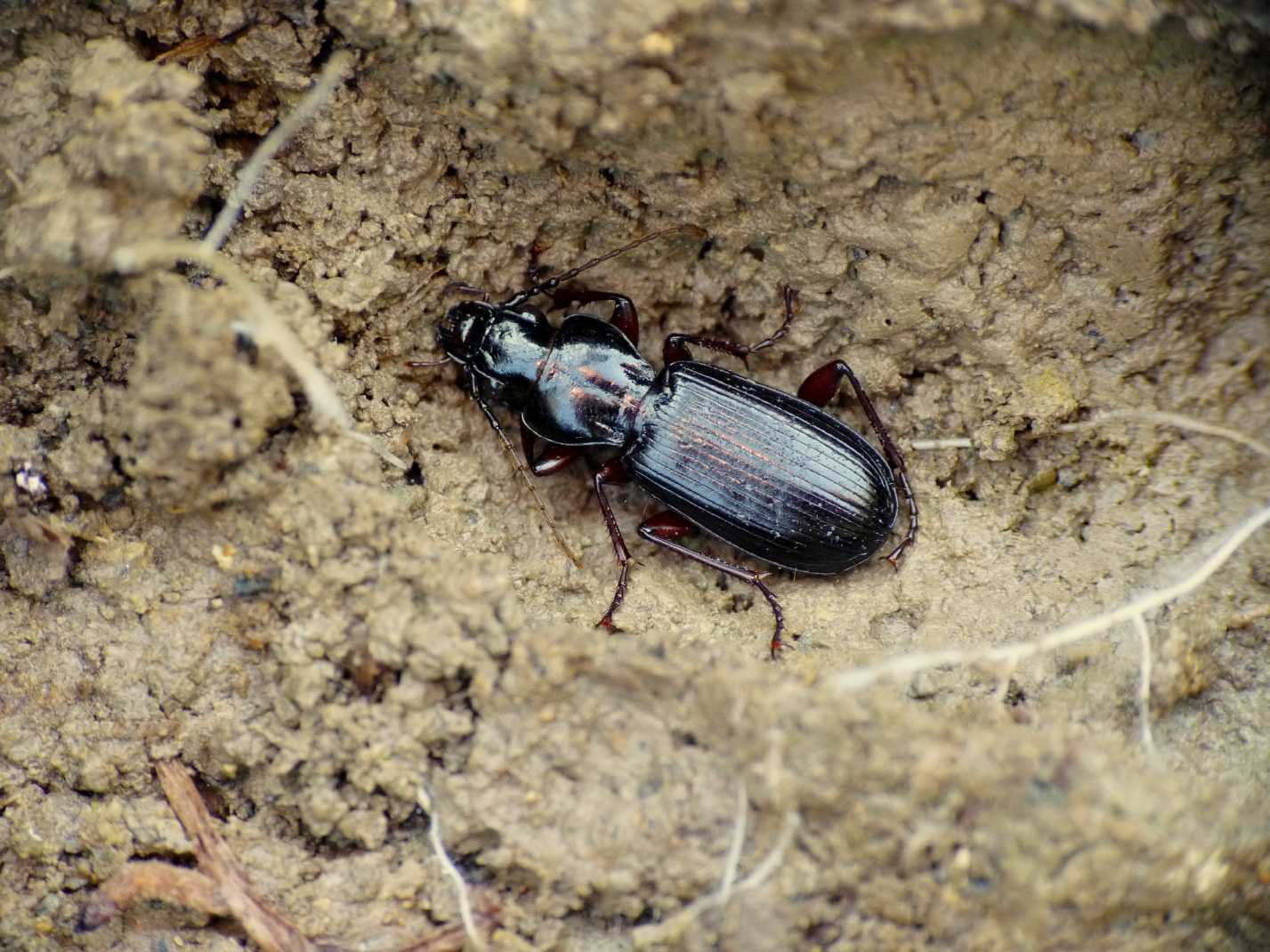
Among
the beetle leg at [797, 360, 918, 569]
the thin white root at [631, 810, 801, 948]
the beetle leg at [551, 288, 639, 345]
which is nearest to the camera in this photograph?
the thin white root at [631, 810, 801, 948]

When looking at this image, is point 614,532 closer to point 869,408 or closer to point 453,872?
point 869,408

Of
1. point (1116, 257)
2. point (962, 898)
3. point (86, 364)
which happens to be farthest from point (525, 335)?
point (962, 898)

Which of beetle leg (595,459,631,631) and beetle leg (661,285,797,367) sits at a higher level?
beetle leg (661,285,797,367)

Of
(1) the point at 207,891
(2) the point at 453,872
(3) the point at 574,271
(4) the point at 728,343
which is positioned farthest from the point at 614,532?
(1) the point at 207,891

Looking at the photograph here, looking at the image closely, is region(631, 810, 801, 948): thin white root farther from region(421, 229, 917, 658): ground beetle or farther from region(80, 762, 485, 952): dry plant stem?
region(421, 229, 917, 658): ground beetle

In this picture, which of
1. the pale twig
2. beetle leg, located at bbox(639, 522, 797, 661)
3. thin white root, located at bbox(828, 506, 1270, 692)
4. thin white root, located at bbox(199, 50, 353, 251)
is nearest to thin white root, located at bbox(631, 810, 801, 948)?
the pale twig

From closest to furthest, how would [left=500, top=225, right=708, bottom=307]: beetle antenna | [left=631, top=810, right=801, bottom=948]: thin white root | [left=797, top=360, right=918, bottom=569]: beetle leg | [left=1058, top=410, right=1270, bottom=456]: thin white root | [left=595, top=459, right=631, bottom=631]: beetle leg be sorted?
1. [left=631, top=810, right=801, bottom=948]: thin white root
2. [left=1058, top=410, right=1270, bottom=456]: thin white root
3. [left=595, top=459, right=631, bottom=631]: beetle leg
4. [left=500, top=225, right=708, bottom=307]: beetle antenna
5. [left=797, top=360, right=918, bottom=569]: beetle leg

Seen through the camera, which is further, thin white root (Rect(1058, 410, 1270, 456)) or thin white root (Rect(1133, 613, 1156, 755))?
thin white root (Rect(1058, 410, 1270, 456))
